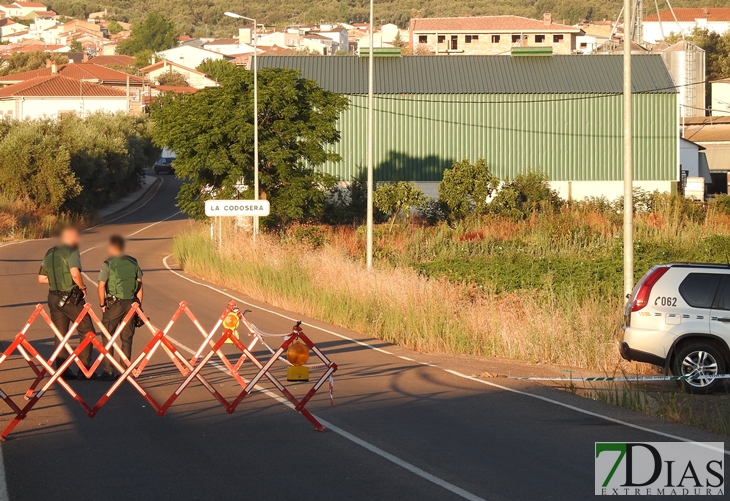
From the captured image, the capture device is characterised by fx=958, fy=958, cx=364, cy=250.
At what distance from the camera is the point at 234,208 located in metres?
31.8

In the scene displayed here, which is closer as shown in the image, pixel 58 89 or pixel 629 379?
pixel 629 379

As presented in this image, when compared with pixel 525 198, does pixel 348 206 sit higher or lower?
lower

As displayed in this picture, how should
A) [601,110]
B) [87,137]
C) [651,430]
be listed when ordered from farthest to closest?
[87,137]
[601,110]
[651,430]

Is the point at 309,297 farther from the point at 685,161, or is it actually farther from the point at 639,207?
the point at 685,161

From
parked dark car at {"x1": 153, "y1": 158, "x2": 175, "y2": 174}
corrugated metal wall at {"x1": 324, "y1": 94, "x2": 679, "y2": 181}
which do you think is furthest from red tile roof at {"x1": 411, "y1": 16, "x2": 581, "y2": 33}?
corrugated metal wall at {"x1": 324, "y1": 94, "x2": 679, "y2": 181}

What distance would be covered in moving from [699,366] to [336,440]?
6.10 metres

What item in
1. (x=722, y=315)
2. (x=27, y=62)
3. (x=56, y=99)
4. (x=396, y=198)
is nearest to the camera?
(x=722, y=315)

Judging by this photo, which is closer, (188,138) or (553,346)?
(553,346)

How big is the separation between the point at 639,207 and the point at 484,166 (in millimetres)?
7872

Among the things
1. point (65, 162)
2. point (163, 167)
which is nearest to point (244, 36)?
point (163, 167)

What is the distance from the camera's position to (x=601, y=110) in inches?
2005

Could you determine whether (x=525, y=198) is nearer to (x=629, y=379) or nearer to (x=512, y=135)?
(x=512, y=135)

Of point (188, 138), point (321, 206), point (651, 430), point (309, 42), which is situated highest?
point (309, 42)

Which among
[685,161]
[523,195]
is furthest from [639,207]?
[685,161]
